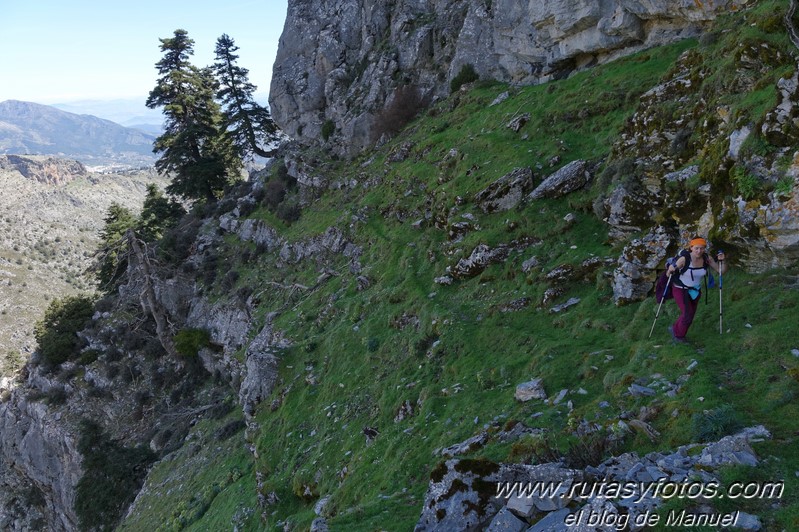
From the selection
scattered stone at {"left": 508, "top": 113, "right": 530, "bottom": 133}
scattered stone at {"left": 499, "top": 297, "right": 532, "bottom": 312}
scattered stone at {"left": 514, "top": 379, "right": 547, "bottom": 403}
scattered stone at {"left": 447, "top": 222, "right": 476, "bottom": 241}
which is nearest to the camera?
scattered stone at {"left": 514, "top": 379, "right": 547, "bottom": 403}

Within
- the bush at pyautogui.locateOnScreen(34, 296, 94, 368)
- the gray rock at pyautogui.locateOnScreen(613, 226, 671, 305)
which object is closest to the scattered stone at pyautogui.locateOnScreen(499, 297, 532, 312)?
the gray rock at pyautogui.locateOnScreen(613, 226, 671, 305)

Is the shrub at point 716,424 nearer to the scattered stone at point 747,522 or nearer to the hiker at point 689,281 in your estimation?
the scattered stone at point 747,522

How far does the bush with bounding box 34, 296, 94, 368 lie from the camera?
3781cm

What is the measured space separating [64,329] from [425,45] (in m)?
38.3

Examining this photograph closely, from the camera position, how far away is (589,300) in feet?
42.2

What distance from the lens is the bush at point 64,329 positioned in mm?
37812

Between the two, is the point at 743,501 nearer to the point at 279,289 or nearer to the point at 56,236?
the point at 279,289

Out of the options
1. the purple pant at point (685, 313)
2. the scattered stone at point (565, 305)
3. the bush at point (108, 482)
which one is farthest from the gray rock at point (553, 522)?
the bush at point (108, 482)

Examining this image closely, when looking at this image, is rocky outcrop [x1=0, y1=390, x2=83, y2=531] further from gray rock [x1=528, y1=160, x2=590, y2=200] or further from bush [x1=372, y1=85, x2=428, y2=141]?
gray rock [x1=528, y1=160, x2=590, y2=200]

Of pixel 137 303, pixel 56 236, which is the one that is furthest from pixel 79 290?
pixel 137 303

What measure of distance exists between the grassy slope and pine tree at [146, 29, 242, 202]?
81.6 feet

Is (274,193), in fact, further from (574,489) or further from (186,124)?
(574,489)

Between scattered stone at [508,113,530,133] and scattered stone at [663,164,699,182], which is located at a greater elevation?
scattered stone at [508,113,530,133]

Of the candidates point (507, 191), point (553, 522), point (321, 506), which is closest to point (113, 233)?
point (507, 191)
